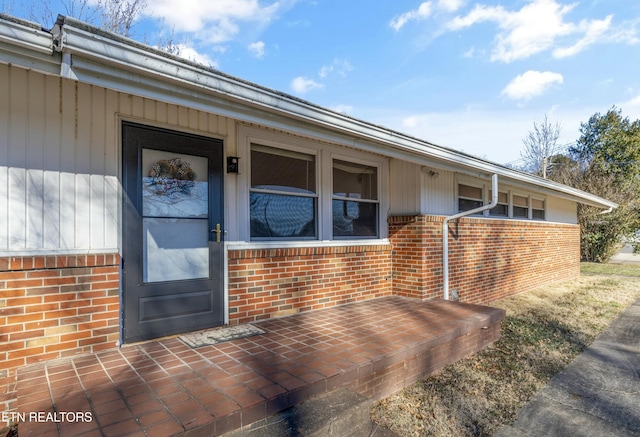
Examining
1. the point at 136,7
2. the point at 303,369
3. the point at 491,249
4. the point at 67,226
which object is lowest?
the point at 303,369

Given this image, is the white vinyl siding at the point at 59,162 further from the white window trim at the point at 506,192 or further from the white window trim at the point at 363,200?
the white window trim at the point at 506,192

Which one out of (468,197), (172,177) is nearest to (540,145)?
(468,197)

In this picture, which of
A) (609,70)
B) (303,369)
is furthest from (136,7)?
(609,70)

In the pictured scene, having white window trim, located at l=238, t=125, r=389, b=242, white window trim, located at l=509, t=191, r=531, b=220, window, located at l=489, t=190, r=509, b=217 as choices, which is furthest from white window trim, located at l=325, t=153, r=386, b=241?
white window trim, located at l=509, t=191, r=531, b=220

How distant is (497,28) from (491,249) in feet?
16.8

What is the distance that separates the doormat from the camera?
3.13m

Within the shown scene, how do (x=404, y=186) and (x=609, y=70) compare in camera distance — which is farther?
(x=609, y=70)

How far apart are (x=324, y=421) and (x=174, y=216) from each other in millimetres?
2251

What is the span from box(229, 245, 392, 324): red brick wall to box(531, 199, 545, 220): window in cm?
533

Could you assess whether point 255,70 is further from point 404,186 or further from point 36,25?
point 36,25

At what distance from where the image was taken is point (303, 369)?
2570 millimetres

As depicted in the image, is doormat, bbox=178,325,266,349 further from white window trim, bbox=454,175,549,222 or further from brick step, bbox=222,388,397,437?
white window trim, bbox=454,175,549,222

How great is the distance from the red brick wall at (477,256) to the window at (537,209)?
0.26 m

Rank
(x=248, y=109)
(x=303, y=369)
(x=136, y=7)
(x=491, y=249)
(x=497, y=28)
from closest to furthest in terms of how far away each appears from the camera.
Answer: (x=303, y=369) → (x=248, y=109) → (x=491, y=249) → (x=497, y=28) → (x=136, y=7)
